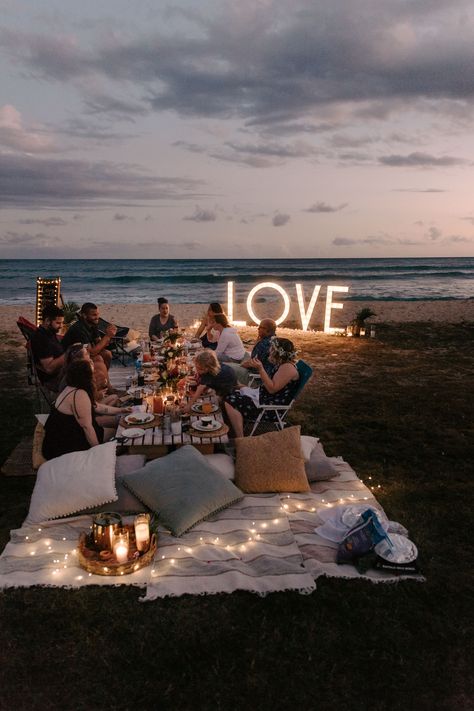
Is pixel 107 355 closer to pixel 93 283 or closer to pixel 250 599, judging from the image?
pixel 250 599

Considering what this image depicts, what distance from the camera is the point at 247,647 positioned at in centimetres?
340

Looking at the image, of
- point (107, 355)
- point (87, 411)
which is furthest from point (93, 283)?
→ point (87, 411)

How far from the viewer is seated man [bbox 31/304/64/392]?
732 centimetres

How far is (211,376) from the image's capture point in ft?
21.7

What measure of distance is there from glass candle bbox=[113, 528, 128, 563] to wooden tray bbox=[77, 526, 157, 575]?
45 mm

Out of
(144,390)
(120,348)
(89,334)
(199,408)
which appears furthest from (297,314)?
(199,408)

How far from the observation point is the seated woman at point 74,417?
511cm

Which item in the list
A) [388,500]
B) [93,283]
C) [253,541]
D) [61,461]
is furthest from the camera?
[93,283]

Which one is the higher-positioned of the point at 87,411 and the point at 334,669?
the point at 87,411

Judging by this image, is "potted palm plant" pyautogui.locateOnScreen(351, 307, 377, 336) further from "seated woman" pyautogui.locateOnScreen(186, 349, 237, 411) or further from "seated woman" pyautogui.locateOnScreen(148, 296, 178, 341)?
"seated woman" pyautogui.locateOnScreen(186, 349, 237, 411)

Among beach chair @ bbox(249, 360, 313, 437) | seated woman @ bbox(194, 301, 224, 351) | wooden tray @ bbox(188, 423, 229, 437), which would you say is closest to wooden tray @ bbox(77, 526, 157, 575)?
wooden tray @ bbox(188, 423, 229, 437)

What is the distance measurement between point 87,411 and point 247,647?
2847mm

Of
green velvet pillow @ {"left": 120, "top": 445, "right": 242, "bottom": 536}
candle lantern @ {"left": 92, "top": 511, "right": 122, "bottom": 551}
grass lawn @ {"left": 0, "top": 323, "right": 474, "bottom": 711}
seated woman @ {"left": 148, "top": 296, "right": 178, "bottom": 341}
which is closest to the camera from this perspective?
grass lawn @ {"left": 0, "top": 323, "right": 474, "bottom": 711}

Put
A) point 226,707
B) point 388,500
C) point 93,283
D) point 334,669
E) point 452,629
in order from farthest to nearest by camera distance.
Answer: point 93,283, point 388,500, point 452,629, point 334,669, point 226,707
